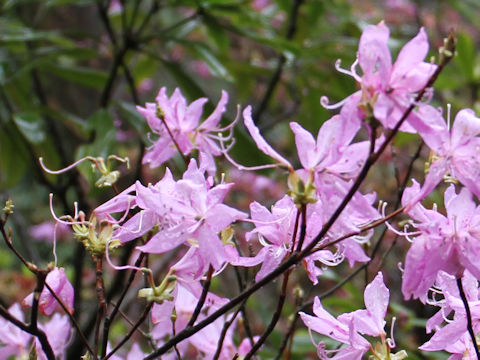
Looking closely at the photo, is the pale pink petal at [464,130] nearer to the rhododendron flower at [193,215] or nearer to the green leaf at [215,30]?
the rhododendron flower at [193,215]

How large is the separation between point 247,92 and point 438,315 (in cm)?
141

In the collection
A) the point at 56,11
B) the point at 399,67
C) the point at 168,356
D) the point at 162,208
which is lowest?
the point at 168,356

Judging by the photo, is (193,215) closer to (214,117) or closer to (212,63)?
(214,117)

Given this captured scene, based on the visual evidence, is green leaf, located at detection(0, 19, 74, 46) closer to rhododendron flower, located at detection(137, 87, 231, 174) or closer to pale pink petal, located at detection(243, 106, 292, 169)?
rhododendron flower, located at detection(137, 87, 231, 174)

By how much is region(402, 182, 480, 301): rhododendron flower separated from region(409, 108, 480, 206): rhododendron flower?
15 millimetres

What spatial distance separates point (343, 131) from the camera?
0.49m

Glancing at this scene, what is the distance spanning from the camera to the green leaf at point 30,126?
3.73 ft

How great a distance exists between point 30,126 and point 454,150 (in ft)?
2.91

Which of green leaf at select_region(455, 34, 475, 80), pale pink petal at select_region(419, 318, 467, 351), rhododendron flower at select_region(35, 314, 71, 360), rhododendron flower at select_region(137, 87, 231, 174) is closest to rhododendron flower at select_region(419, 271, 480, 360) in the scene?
pale pink petal at select_region(419, 318, 467, 351)

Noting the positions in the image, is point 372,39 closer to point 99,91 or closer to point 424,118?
point 424,118

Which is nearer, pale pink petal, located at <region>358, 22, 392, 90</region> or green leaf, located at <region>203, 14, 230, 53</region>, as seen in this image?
pale pink petal, located at <region>358, 22, 392, 90</region>

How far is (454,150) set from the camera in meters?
0.51

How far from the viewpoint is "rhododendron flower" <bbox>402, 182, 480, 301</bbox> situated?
1.63ft

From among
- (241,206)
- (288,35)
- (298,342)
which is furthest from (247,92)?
(298,342)
